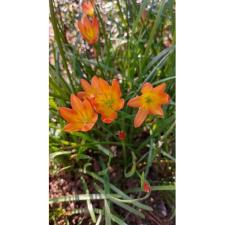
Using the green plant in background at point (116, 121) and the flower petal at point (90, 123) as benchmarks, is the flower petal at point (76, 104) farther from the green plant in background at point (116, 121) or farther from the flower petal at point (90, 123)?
the green plant in background at point (116, 121)

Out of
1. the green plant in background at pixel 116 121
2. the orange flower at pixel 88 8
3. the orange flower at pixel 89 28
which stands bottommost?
the green plant in background at pixel 116 121

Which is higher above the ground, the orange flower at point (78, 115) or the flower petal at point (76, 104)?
the flower petal at point (76, 104)

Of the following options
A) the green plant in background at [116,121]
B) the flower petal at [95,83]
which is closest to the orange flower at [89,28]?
the green plant in background at [116,121]

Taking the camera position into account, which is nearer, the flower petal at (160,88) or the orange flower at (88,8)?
the flower petal at (160,88)

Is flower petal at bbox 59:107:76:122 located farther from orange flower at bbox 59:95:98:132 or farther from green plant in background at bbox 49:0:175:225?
green plant in background at bbox 49:0:175:225
